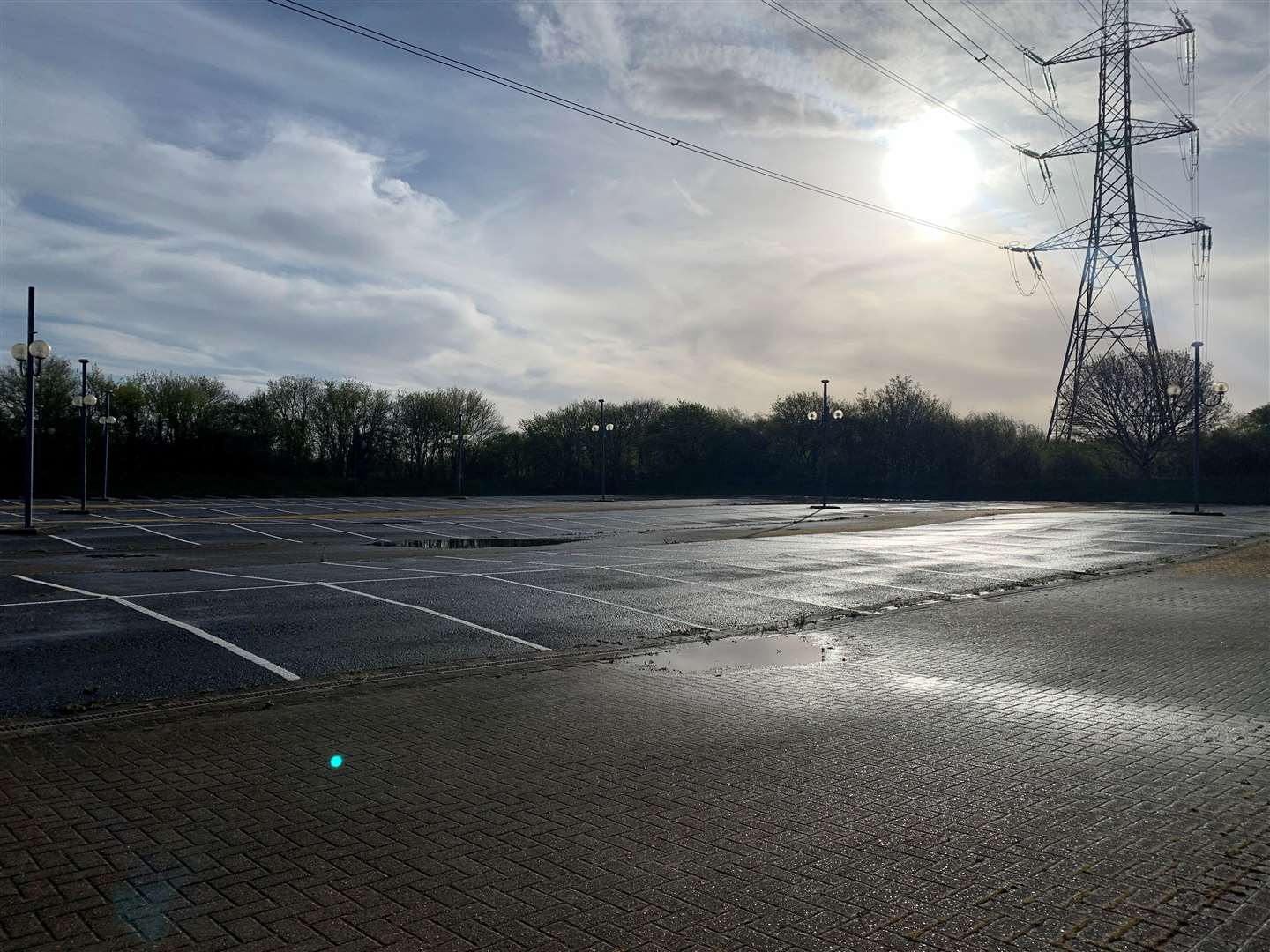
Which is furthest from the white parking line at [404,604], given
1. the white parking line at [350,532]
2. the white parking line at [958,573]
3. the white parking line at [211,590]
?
the white parking line at [958,573]

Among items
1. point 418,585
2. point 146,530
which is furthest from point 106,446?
point 418,585

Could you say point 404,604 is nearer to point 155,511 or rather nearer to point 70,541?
point 70,541

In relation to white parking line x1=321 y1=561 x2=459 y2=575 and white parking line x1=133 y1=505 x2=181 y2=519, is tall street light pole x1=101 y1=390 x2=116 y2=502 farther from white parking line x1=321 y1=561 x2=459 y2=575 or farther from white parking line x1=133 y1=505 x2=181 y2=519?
white parking line x1=321 y1=561 x2=459 y2=575

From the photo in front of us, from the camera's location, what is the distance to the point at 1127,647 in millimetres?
10422

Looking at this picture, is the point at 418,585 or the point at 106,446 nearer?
the point at 418,585

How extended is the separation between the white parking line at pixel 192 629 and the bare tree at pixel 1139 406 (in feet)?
224

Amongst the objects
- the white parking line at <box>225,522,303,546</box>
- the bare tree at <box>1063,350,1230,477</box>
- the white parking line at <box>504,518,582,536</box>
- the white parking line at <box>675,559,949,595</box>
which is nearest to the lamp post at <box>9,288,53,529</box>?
the white parking line at <box>225,522,303,546</box>

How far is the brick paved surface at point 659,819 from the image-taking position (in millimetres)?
3846

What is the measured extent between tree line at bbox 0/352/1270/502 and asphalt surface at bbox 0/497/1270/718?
37.5 m

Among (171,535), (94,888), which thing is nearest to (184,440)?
(171,535)

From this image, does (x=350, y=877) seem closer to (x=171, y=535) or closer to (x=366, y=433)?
(x=171, y=535)

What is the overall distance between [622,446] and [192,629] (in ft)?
254

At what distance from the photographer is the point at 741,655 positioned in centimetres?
1006

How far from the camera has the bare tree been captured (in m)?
66.0
